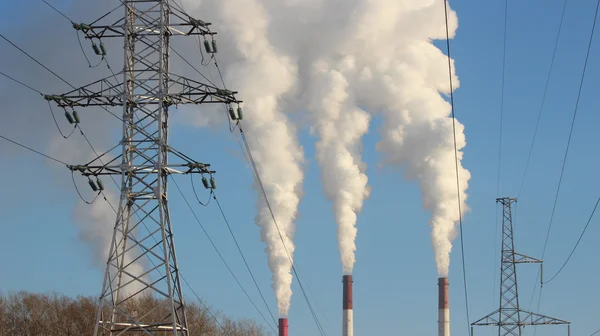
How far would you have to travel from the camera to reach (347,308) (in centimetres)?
10131

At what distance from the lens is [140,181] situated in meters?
36.8

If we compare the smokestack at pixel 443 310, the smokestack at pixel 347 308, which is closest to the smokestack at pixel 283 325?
the smokestack at pixel 347 308

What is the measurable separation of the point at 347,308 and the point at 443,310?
9.10m

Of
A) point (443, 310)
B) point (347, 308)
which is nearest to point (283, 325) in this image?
point (347, 308)

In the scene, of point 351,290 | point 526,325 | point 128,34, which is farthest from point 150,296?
point 128,34

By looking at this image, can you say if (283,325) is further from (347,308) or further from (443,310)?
(443,310)

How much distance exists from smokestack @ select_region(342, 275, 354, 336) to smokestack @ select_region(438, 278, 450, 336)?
8354mm

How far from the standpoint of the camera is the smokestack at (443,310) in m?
98.1

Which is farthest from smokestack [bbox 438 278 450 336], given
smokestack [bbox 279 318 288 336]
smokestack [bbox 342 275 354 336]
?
smokestack [bbox 279 318 288 336]

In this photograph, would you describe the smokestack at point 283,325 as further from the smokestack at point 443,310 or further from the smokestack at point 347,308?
the smokestack at point 443,310

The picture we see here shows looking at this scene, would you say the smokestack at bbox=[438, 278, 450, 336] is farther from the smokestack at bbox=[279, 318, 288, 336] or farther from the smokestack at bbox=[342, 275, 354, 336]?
the smokestack at bbox=[279, 318, 288, 336]

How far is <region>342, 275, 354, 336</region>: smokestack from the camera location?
101 m

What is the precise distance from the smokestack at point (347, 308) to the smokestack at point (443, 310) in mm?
8354

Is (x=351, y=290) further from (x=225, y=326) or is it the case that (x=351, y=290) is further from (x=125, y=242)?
(x=125, y=242)
